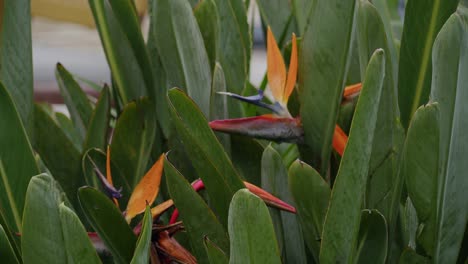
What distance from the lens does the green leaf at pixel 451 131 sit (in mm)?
462

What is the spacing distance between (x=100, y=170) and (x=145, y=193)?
81 mm

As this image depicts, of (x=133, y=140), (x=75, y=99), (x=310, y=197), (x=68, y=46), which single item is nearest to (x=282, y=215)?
→ (x=310, y=197)

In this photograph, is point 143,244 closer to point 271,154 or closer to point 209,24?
point 271,154

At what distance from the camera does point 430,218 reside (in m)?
0.50

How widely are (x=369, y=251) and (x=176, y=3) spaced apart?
0.21 metres

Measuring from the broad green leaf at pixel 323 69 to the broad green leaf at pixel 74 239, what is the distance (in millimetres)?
173

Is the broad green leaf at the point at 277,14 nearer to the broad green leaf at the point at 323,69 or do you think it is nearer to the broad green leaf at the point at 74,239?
the broad green leaf at the point at 323,69

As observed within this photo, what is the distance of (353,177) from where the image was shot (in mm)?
449

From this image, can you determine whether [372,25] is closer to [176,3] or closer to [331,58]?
[331,58]

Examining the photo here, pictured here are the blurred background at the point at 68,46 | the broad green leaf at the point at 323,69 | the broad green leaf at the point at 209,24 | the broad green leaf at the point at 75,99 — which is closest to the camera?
the broad green leaf at the point at 323,69

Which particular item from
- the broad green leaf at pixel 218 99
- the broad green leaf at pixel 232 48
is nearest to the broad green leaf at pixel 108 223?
the broad green leaf at pixel 218 99

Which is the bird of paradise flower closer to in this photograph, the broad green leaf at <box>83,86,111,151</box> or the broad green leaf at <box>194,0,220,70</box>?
the broad green leaf at <box>194,0,220,70</box>

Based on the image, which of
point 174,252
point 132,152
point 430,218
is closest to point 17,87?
point 132,152

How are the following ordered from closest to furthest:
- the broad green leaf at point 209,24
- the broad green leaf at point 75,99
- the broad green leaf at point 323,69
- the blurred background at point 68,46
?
the broad green leaf at point 323,69, the broad green leaf at point 209,24, the broad green leaf at point 75,99, the blurred background at point 68,46
